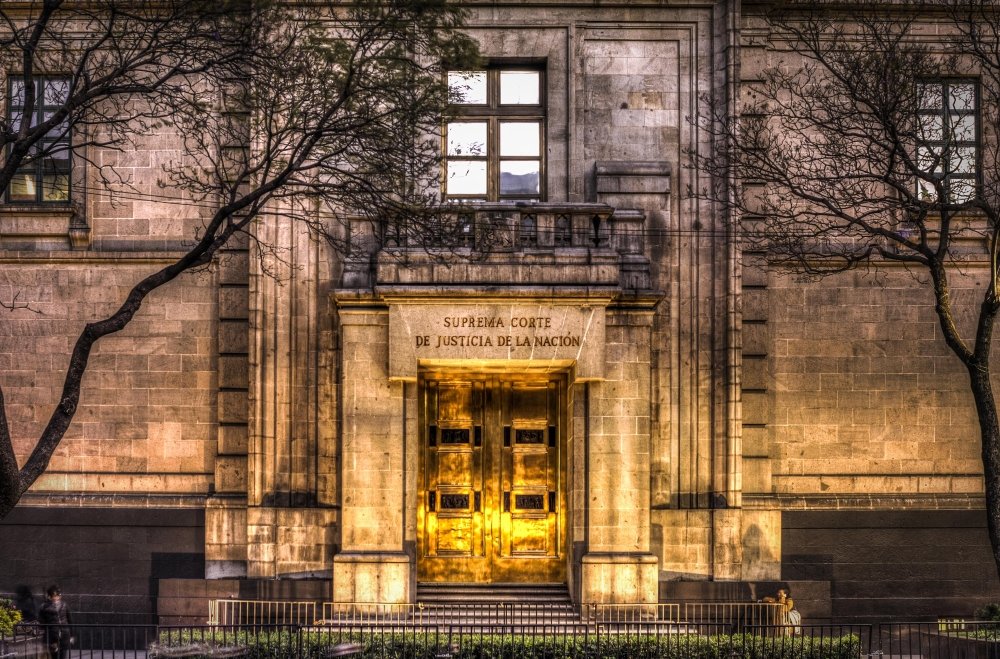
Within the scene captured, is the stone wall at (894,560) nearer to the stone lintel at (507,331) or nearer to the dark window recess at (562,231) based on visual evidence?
the stone lintel at (507,331)

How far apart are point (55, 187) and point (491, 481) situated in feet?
34.7

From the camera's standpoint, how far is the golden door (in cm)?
1770

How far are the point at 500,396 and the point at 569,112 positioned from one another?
5.68m

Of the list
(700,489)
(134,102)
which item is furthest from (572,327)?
(134,102)

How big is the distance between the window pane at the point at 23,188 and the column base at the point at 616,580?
43.2 feet

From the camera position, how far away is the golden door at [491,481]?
17703 millimetres

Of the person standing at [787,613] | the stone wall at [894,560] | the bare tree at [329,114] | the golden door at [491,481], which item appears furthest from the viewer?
the stone wall at [894,560]

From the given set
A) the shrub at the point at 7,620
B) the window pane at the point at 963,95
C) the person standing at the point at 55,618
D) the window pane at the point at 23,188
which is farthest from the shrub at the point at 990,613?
the window pane at the point at 23,188

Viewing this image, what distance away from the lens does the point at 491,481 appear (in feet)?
58.9

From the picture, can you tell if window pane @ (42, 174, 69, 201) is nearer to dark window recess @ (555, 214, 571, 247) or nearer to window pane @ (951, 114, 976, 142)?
dark window recess @ (555, 214, 571, 247)

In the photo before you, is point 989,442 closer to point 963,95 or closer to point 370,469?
point 963,95

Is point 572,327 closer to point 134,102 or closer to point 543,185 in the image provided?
point 543,185

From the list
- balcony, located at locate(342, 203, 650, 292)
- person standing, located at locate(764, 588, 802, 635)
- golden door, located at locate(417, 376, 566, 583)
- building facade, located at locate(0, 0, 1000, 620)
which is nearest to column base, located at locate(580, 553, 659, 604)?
building facade, located at locate(0, 0, 1000, 620)

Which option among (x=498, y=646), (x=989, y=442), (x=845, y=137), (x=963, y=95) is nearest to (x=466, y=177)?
(x=845, y=137)
